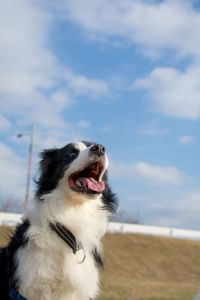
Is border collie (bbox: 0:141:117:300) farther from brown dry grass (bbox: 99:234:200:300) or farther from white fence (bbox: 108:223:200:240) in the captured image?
white fence (bbox: 108:223:200:240)

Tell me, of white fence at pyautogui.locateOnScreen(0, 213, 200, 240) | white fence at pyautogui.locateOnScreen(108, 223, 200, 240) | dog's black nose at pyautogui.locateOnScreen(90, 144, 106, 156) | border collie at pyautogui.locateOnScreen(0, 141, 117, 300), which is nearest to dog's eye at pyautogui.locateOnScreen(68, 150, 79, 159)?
border collie at pyautogui.locateOnScreen(0, 141, 117, 300)

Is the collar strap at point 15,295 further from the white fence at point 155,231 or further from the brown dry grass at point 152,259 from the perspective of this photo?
the white fence at point 155,231

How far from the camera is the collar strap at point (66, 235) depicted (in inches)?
241

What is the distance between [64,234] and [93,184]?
1.99ft

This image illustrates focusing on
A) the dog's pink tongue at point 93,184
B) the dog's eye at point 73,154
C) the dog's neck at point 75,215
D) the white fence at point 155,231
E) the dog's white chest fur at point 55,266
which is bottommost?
the white fence at point 155,231

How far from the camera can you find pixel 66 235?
6.16m

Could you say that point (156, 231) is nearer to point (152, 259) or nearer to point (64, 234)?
point (152, 259)

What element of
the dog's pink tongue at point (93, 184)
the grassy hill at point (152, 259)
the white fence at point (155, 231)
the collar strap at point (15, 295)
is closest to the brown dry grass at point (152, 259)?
the grassy hill at point (152, 259)

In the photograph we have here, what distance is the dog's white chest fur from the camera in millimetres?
5898

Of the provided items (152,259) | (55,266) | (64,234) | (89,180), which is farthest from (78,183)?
(152,259)

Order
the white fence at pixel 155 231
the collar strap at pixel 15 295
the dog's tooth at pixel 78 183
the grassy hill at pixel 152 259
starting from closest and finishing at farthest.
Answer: the collar strap at pixel 15 295, the dog's tooth at pixel 78 183, the grassy hill at pixel 152 259, the white fence at pixel 155 231

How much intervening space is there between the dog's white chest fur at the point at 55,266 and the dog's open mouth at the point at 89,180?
1.00 feet

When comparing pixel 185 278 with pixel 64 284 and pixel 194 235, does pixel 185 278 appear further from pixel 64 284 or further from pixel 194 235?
pixel 64 284

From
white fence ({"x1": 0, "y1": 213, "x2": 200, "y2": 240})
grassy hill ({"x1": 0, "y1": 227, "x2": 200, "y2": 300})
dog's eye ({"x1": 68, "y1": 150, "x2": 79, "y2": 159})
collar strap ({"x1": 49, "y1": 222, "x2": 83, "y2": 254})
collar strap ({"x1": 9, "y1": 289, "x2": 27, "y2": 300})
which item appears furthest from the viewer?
white fence ({"x1": 0, "y1": 213, "x2": 200, "y2": 240})
